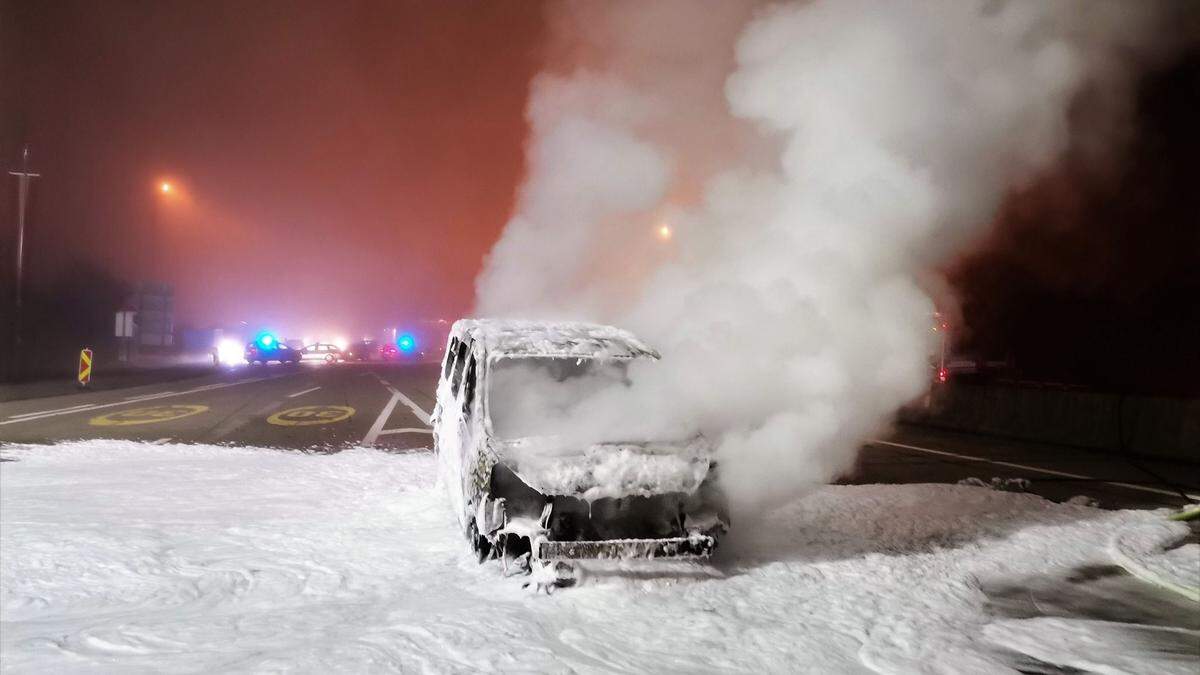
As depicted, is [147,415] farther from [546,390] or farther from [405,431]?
[546,390]

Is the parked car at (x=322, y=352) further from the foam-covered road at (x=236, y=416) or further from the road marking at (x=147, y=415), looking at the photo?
the road marking at (x=147, y=415)

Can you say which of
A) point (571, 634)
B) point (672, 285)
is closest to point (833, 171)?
point (672, 285)

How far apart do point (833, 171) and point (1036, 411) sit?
11.8 m

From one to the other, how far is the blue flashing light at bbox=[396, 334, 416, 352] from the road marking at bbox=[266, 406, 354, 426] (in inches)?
1395

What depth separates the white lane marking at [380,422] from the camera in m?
12.7

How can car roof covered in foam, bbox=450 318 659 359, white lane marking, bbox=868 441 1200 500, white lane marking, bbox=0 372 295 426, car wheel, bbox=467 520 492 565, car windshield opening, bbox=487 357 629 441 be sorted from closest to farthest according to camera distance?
car wheel, bbox=467 520 492 565
car windshield opening, bbox=487 357 629 441
car roof covered in foam, bbox=450 318 659 359
white lane marking, bbox=868 441 1200 500
white lane marking, bbox=0 372 295 426

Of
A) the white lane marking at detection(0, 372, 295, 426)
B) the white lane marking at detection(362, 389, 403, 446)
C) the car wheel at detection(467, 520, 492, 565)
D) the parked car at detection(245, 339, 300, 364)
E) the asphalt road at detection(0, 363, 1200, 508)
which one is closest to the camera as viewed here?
the car wheel at detection(467, 520, 492, 565)

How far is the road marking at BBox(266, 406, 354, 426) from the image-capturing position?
14.7 metres

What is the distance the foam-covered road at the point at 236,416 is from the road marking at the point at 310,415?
2cm

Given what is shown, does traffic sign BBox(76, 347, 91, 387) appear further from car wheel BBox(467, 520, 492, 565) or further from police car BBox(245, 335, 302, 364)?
car wheel BBox(467, 520, 492, 565)

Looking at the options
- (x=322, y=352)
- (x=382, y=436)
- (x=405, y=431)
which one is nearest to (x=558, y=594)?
(x=382, y=436)

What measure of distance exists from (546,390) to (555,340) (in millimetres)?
473

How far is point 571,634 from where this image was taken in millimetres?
4449

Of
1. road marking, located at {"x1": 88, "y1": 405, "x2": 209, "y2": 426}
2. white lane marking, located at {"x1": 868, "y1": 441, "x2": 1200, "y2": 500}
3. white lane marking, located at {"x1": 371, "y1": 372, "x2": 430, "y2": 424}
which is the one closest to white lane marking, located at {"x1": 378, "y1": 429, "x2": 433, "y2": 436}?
white lane marking, located at {"x1": 371, "y1": 372, "x2": 430, "y2": 424}
